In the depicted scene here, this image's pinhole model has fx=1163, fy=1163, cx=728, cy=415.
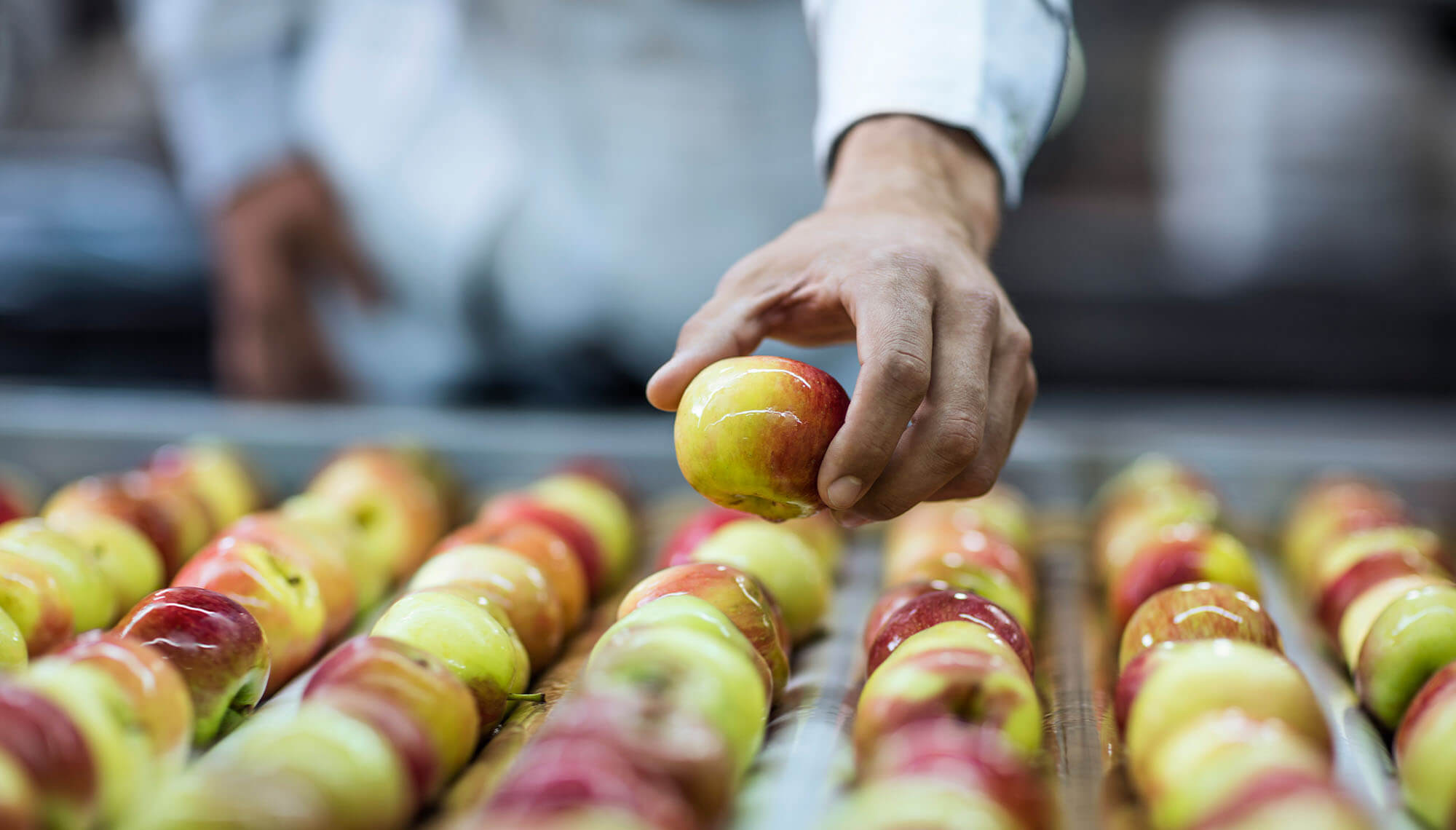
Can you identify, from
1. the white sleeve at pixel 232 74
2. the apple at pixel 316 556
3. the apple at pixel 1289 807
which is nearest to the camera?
the apple at pixel 1289 807

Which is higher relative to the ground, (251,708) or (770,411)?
(770,411)

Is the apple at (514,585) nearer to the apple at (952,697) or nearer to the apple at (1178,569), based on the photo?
the apple at (952,697)

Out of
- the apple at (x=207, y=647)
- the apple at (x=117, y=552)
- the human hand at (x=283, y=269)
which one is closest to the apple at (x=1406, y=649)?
the apple at (x=207, y=647)

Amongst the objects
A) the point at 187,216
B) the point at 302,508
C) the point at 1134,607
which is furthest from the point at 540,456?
the point at 187,216

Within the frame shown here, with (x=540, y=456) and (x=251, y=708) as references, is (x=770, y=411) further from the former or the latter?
(x=540, y=456)

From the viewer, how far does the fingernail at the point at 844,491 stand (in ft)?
3.18

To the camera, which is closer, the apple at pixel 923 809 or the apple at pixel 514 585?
the apple at pixel 923 809

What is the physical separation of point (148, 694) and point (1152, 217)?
3469 mm

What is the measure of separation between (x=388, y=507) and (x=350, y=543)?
18 cm

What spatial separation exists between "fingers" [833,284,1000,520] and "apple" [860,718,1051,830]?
27cm

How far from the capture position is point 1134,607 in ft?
Result: 3.92

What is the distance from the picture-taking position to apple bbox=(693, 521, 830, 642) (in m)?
1.20

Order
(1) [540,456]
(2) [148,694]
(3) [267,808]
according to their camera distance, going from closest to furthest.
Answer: (3) [267,808]
(2) [148,694]
(1) [540,456]

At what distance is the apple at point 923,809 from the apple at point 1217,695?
0.19m
